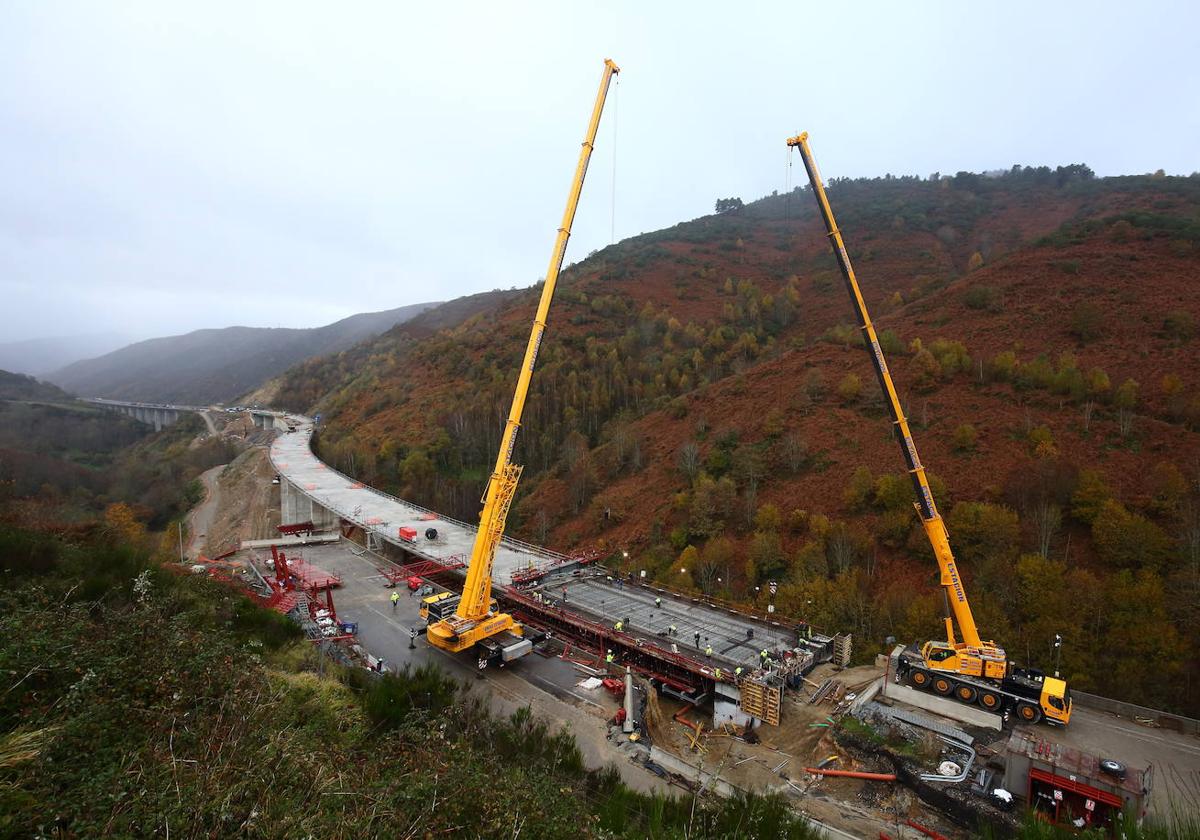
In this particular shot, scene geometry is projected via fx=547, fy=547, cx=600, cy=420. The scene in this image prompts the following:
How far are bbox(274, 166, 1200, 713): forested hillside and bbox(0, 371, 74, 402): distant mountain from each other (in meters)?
90.7

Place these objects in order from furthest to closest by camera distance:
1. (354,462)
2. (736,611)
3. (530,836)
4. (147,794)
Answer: (354,462), (736,611), (530,836), (147,794)

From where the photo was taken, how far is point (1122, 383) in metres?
31.5

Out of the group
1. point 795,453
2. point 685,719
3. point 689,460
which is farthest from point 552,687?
point 795,453

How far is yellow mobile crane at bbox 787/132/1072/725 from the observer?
16422 mm

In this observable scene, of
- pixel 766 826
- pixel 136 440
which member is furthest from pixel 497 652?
pixel 136 440

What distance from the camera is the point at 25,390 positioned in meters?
121

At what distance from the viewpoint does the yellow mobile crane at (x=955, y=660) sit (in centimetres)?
1642

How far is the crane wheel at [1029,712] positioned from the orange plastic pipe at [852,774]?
5.48 metres

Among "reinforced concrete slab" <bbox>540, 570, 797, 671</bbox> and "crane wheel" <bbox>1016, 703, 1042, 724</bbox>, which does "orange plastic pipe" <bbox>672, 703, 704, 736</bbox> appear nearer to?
"reinforced concrete slab" <bbox>540, 570, 797, 671</bbox>

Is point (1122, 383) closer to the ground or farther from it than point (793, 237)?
closer to the ground

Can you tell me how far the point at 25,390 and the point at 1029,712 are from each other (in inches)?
6905

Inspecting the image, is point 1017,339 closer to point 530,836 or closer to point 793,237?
point 530,836

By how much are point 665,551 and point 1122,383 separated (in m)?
28.1

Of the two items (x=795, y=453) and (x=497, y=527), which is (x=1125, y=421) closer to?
(x=795, y=453)
